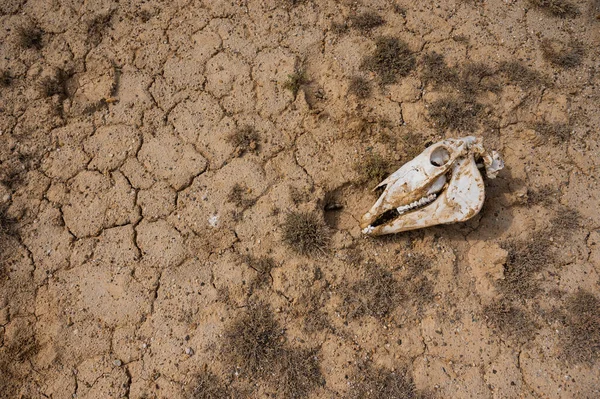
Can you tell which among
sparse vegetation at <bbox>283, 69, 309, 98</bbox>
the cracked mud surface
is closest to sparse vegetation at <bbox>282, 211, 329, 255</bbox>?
the cracked mud surface

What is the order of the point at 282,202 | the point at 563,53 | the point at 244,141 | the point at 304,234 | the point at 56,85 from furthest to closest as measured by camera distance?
the point at 563,53
the point at 56,85
the point at 244,141
the point at 282,202
the point at 304,234

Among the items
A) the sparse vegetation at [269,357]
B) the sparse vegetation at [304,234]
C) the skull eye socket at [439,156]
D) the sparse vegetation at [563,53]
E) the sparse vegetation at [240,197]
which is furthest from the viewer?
the sparse vegetation at [563,53]

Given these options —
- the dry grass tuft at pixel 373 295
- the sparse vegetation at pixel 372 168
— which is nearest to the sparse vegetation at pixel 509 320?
the dry grass tuft at pixel 373 295

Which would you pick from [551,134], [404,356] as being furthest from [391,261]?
[551,134]

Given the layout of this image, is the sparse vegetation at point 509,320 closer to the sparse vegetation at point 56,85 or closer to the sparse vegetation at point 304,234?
the sparse vegetation at point 304,234

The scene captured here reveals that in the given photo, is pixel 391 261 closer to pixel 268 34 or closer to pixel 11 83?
pixel 268 34

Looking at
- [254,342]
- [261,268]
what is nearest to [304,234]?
[261,268]

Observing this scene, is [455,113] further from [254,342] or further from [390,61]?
[254,342]
